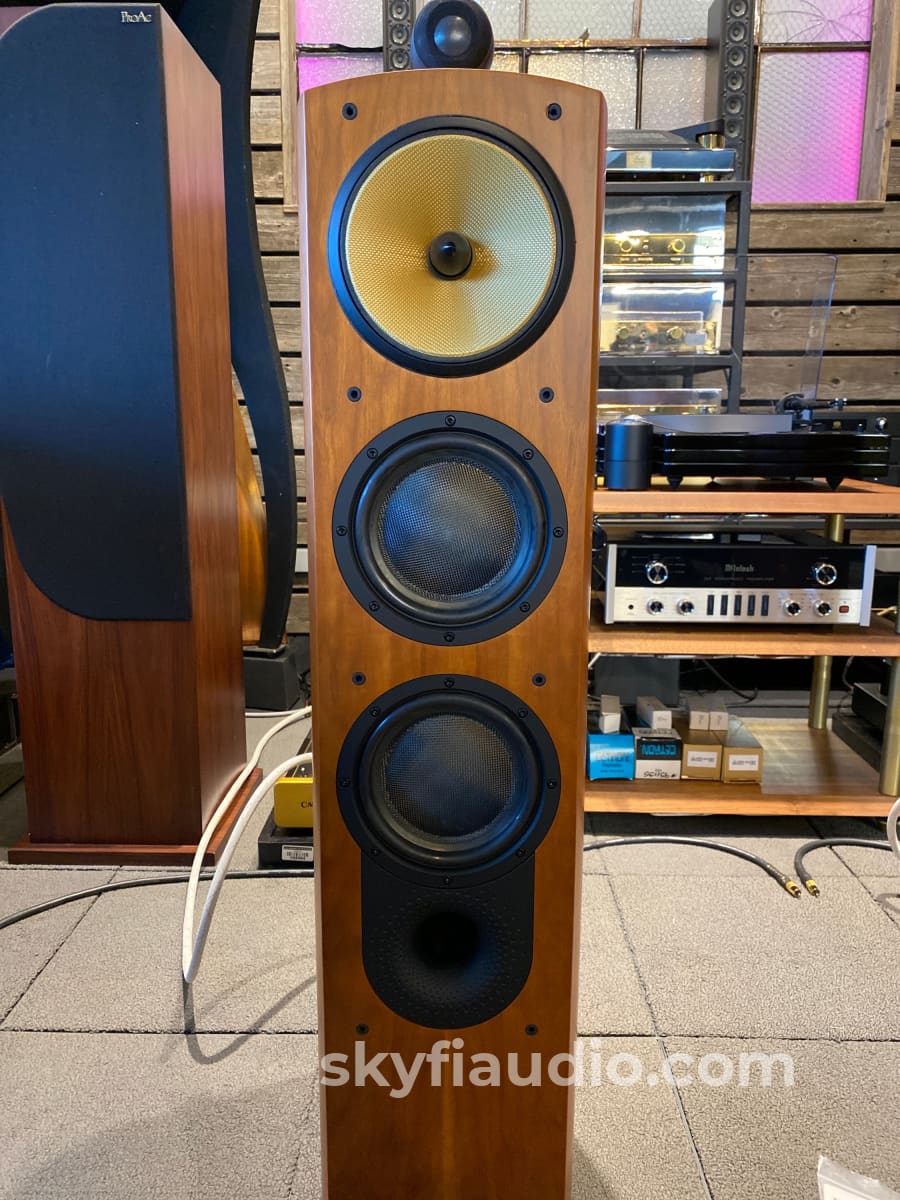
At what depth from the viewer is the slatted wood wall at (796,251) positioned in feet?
7.67

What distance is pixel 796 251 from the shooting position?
236cm

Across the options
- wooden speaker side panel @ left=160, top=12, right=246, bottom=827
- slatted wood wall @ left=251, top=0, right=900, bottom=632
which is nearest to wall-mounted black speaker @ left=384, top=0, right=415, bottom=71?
slatted wood wall @ left=251, top=0, right=900, bottom=632

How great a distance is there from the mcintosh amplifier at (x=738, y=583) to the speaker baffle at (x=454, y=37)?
3.08 feet

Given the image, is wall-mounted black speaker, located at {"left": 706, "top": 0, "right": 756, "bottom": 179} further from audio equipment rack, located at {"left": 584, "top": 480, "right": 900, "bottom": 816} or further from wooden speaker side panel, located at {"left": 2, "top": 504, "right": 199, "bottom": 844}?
wooden speaker side panel, located at {"left": 2, "top": 504, "right": 199, "bottom": 844}

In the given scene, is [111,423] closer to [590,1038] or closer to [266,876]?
[266,876]

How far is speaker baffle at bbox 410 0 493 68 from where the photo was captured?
646mm

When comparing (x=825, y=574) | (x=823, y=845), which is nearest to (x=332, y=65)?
(x=825, y=574)

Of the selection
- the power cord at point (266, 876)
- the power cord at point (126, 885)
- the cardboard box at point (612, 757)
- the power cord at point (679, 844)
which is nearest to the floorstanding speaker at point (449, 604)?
the power cord at point (266, 876)

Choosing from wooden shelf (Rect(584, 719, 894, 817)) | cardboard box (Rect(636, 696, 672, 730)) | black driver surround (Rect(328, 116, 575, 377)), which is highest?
black driver surround (Rect(328, 116, 575, 377))

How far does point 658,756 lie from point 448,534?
1082mm

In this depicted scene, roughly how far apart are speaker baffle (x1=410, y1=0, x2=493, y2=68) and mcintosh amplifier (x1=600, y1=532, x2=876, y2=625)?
0.94 metres

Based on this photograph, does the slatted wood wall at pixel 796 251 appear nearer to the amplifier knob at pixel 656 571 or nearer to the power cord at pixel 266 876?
the amplifier knob at pixel 656 571

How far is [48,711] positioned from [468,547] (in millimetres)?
983

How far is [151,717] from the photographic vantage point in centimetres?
140
